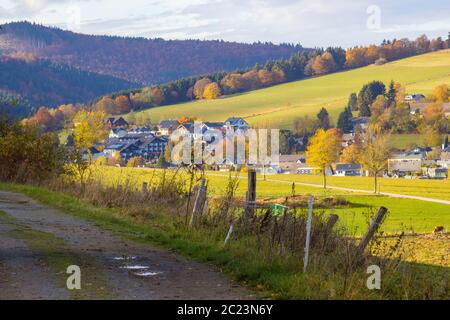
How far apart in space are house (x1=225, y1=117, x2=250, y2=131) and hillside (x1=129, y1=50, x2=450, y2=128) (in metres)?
4.24

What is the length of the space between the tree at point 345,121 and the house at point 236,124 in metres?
23.2

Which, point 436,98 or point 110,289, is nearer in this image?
point 110,289

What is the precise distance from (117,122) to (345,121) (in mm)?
47965

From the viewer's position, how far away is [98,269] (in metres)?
12.0

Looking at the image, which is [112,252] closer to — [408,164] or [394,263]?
[394,263]

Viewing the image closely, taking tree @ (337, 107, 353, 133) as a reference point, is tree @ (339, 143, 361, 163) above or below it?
below

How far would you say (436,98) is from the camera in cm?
15612

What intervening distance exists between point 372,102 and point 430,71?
2312cm

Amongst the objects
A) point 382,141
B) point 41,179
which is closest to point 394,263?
point 41,179

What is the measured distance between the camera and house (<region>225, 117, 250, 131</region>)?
129000mm

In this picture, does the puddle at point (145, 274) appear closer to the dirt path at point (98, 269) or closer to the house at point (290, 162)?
the dirt path at point (98, 269)

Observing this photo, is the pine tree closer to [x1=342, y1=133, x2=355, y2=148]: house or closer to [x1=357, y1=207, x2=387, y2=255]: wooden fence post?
[x1=342, y1=133, x2=355, y2=148]: house

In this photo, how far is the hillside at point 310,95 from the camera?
15488 centimetres

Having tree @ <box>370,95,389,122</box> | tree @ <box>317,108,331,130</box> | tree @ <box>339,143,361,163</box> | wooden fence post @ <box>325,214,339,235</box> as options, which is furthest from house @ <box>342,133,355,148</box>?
wooden fence post @ <box>325,214,339,235</box>
